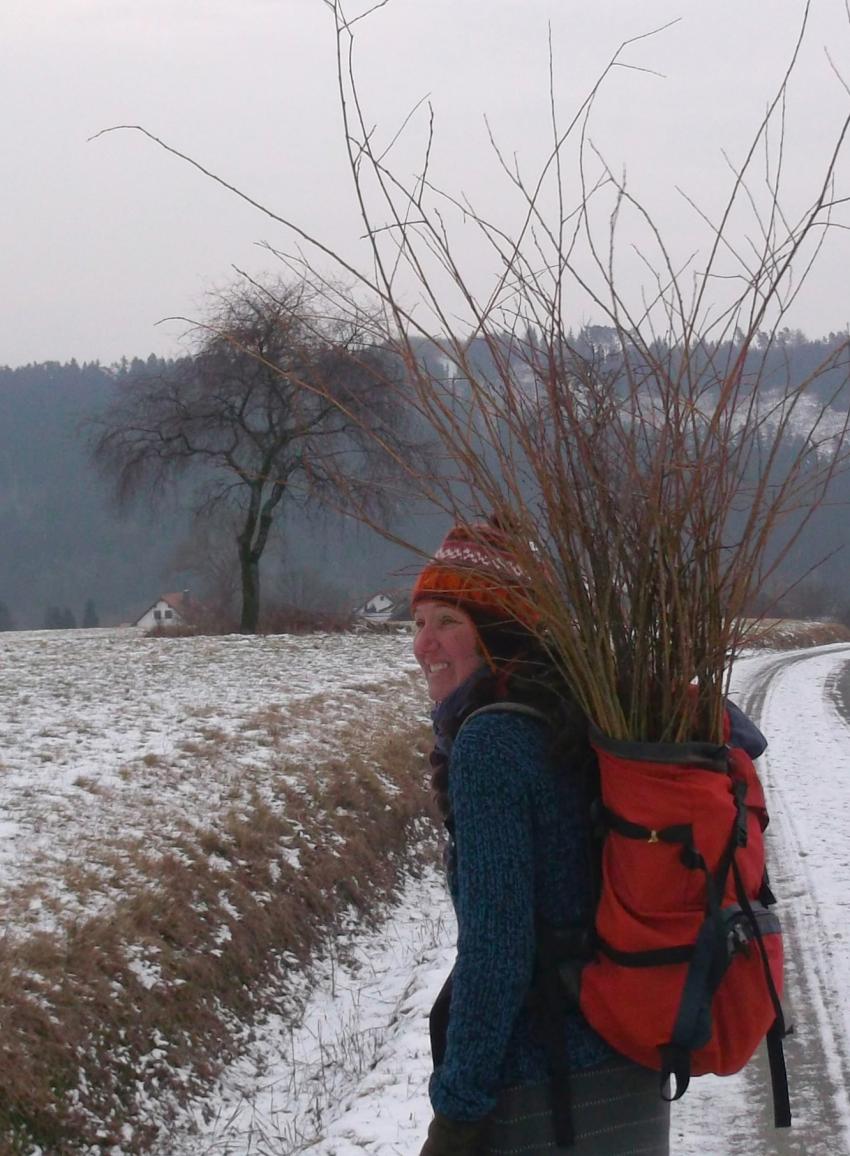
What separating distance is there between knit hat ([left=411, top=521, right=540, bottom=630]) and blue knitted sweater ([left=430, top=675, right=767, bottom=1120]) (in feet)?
0.93

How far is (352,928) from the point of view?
7434 millimetres

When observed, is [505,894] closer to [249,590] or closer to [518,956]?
[518,956]

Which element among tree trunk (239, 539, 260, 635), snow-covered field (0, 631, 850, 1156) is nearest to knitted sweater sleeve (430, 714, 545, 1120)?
snow-covered field (0, 631, 850, 1156)

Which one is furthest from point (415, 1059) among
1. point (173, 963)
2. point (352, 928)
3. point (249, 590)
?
point (249, 590)

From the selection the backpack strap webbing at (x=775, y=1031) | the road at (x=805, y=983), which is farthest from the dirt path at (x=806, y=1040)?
the backpack strap webbing at (x=775, y=1031)

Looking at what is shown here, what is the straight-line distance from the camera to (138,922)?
6141 millimetres

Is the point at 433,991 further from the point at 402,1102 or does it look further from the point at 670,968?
the point at 670,968

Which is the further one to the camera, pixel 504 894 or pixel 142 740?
pixel 142 740

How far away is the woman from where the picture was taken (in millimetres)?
2068

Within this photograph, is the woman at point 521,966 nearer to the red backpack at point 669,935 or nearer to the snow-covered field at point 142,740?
the red backpack at point 669,935

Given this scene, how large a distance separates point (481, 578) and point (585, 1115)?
1013 mm

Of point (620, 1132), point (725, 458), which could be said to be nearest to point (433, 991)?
point (620, 1132)

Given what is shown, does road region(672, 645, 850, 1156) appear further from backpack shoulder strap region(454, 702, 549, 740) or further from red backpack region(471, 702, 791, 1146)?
backpack shoulder strap region(454, 702, 549, 740)

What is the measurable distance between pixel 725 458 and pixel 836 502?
0.30 m
